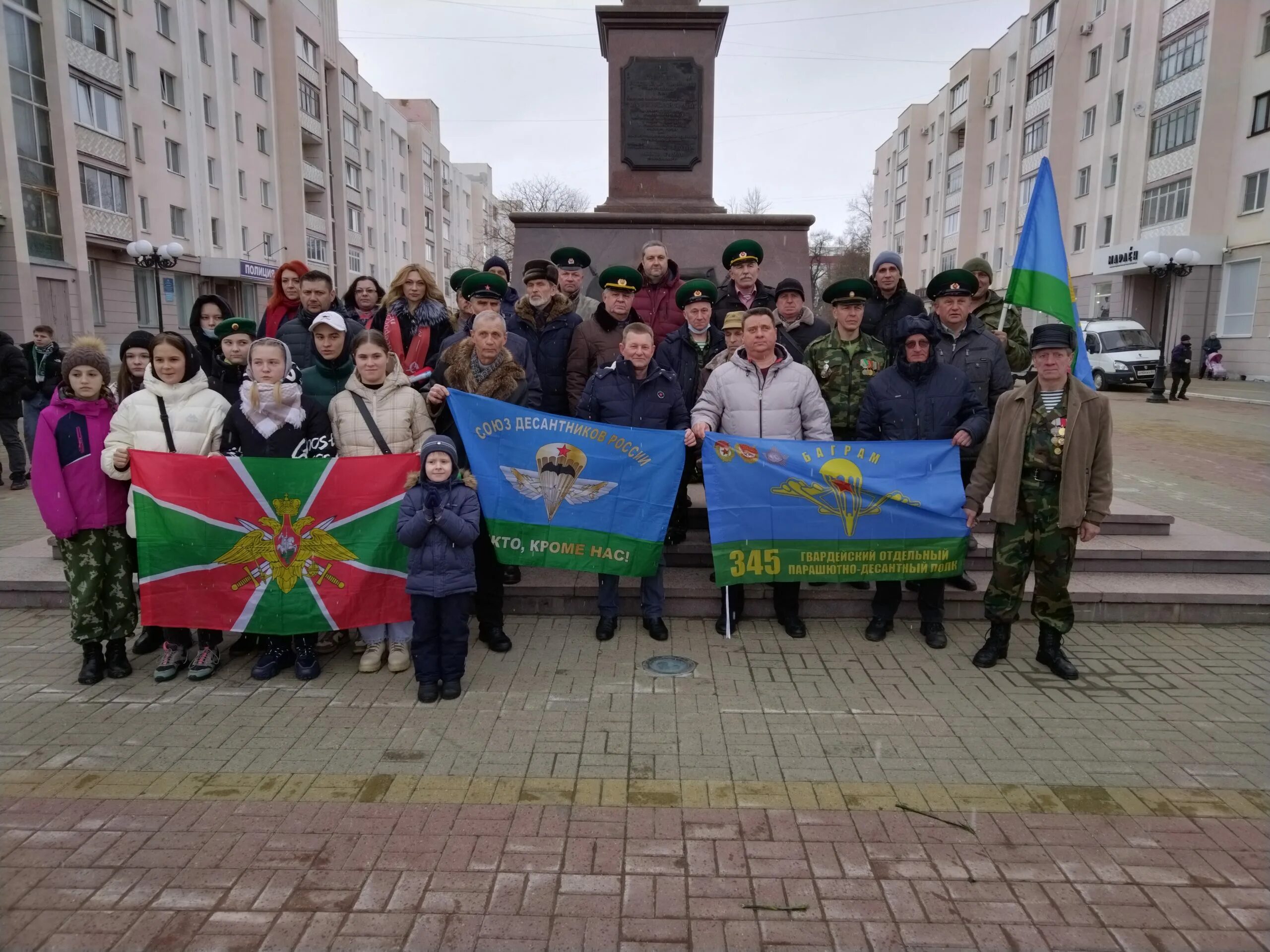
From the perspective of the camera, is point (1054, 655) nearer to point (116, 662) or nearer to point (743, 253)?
point (743, 253)

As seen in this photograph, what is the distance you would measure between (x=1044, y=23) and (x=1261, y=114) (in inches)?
744

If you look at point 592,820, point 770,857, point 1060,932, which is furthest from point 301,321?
point 1060,932

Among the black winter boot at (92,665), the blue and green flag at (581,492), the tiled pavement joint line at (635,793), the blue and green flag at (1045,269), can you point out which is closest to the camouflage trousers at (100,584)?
the black winter boot at (92,665)

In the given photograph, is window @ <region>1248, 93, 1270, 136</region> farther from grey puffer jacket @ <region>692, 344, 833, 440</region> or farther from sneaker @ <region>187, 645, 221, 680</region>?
sneaker @ <region>187, 645, 221, 680</region>

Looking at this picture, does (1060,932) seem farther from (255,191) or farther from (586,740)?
(255,191)

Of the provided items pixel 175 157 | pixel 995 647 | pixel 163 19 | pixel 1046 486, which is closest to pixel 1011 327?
pixel 1046 486

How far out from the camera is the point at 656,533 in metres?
5.38

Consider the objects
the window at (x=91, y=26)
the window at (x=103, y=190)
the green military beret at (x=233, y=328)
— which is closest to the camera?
the green military beret at (x=233, y=328)

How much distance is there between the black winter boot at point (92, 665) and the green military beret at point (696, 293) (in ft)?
14.1

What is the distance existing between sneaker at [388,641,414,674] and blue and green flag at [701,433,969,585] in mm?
2033

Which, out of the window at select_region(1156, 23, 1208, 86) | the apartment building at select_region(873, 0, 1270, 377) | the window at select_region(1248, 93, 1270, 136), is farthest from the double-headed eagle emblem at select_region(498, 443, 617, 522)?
the window at select_region(1156, 23, 1208, 86)

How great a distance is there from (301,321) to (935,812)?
5.34 meters

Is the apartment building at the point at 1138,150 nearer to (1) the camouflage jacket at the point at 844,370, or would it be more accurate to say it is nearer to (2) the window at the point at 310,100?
(1) the camouflage jacket at the point at 844,370

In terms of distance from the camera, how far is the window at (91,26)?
27750mm
